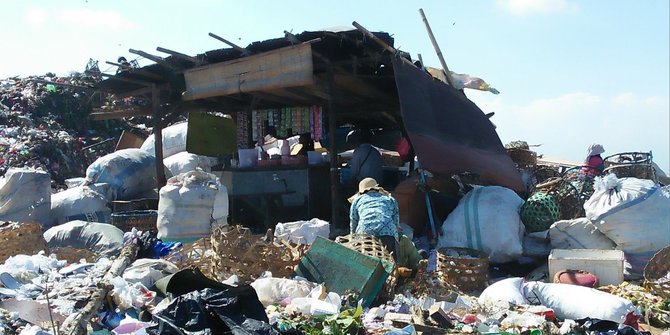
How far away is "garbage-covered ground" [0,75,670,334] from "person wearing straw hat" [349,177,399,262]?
0.24 meters

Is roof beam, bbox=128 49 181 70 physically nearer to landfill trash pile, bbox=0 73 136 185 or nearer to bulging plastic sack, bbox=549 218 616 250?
landfill trash pile, bbox=0 73 136 185

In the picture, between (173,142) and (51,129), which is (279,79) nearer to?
(173,142)

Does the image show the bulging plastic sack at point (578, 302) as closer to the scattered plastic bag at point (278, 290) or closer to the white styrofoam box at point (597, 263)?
the white styrofoam box at point (597, 263)

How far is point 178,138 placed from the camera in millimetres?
12805

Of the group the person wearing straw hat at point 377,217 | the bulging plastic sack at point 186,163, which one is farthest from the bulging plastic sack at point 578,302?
the bulging plastic sack at point 186,163

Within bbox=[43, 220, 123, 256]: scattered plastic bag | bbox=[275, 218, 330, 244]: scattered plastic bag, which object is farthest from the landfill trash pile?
bbox=[275, 218, 330, 244]: scattered plastic bag

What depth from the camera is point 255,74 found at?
7531 mm

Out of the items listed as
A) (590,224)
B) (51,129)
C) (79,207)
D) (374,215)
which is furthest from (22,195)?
(51,129)

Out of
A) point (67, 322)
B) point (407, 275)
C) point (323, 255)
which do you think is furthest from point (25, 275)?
point (407, 275)

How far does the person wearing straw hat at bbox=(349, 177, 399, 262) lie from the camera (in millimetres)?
5641

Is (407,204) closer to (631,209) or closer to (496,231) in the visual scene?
(496,231)

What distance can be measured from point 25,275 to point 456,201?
5.35m

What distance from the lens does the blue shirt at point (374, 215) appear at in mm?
5652

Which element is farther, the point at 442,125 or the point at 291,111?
the point at 291,111
